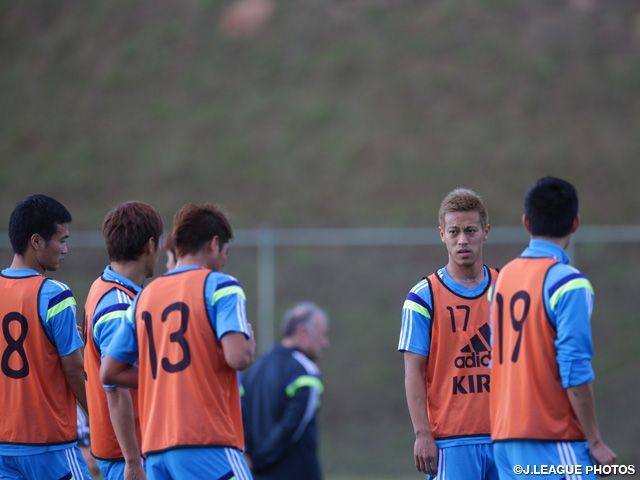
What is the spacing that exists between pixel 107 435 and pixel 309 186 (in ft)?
42.5

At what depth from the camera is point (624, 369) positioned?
1288cm

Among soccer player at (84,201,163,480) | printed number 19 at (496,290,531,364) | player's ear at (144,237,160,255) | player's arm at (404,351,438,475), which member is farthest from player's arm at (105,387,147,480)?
printed number 19 at (496,290,531,364)

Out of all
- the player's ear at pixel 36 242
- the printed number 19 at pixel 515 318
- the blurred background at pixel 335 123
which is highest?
the blurred background at pixel 335 123

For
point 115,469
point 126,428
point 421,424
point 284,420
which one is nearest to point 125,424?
point 126,428

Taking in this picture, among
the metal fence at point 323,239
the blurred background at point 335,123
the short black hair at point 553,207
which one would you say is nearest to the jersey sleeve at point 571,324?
the short black hair at point 553,207

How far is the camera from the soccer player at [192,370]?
12.2ft

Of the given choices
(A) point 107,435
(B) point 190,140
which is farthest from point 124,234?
(B) point 190,140

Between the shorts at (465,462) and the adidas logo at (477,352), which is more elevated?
the adidas logo at (477,352)

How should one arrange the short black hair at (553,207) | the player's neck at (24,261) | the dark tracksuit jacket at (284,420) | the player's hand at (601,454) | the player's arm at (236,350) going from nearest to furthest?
the player's hand at (601,454)
the player's arm at (236,350)
the short black hair at (553,207)
the player's neck at (24,261)
the dark tracksuit jacket at (284,420)

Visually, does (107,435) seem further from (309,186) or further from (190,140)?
(190,140)

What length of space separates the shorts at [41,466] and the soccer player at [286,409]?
262cm

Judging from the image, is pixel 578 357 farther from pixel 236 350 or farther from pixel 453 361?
pixel 236 350

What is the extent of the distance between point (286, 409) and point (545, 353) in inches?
143

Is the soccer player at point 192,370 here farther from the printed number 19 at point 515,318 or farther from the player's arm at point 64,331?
the printed number 19 at point 515,318
